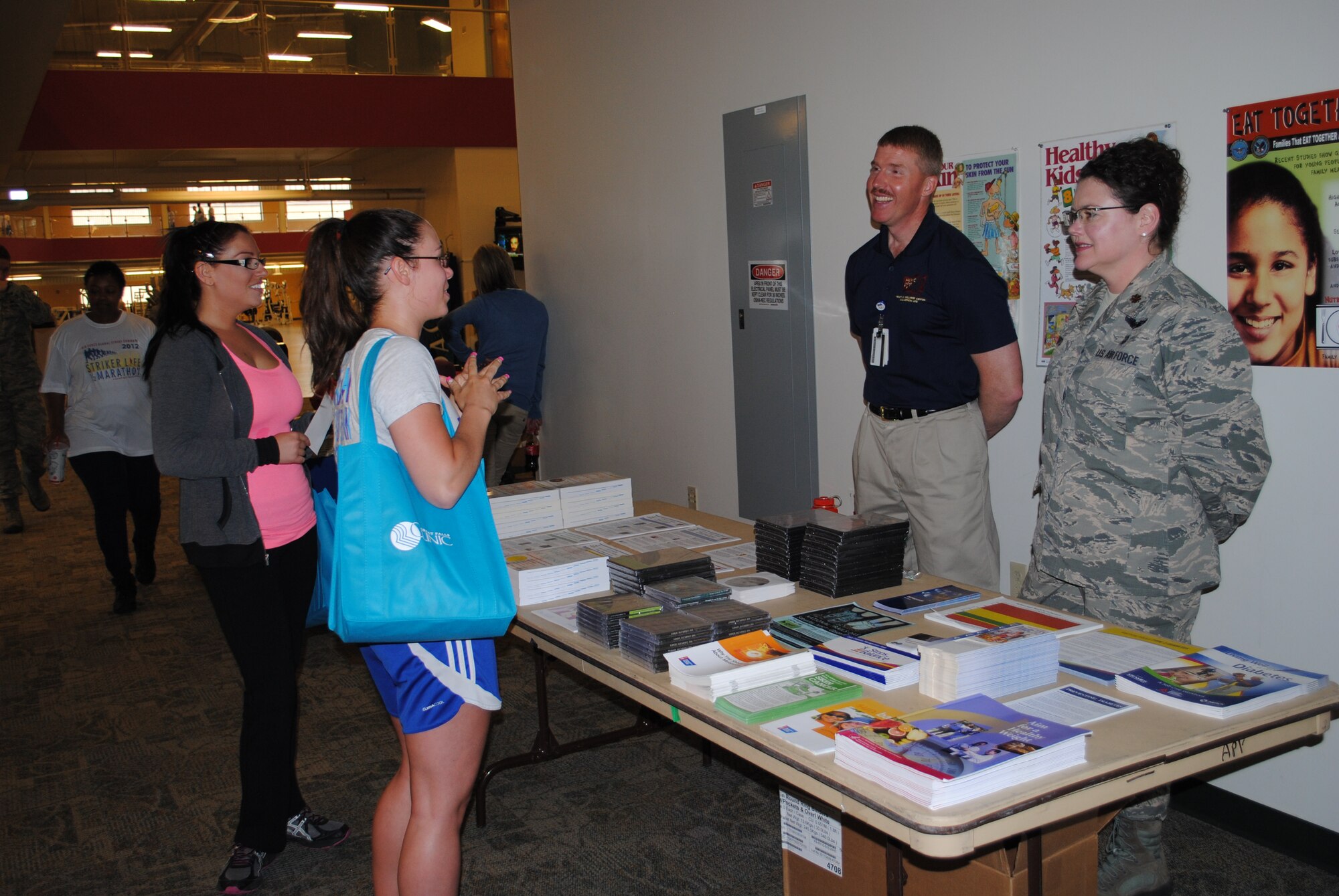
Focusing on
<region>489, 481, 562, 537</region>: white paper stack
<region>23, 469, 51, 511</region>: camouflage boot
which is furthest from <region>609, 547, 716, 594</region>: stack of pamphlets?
<region>23, 469, 51, 511</region>: camouflage boot

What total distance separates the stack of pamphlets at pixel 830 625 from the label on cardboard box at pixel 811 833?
41 cm

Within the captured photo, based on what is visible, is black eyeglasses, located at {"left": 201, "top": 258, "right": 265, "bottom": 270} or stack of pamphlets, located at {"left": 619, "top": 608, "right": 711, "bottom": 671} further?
black eyeglasses, located at {"left": 201, "top": 258, "right": 265, "bottom": 270}

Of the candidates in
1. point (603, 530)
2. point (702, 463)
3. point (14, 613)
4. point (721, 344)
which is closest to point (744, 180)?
point (721, 344)

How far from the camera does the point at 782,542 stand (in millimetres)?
2490

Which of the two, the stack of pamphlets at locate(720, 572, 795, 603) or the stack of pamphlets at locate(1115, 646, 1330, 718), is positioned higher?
the stack of pamphlets at locate(720, 572, 795, 603)

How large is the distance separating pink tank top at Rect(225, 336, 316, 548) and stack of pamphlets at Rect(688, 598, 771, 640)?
114 centimetres

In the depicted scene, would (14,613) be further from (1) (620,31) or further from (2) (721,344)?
(1) (620,31)

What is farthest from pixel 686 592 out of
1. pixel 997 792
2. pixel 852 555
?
pixel 997 792

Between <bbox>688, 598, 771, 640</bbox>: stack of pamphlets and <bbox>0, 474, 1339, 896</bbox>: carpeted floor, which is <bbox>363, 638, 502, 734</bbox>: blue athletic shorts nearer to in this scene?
<bbox>688, 598, 771, 640</bbox>: stack of pamphlets

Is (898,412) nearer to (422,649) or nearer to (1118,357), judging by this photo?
(1118,357)

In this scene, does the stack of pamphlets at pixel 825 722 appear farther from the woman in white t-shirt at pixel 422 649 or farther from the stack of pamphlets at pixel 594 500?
the stack of pamphlets at pixel 594 500

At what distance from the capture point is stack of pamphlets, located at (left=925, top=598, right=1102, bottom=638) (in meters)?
2.03

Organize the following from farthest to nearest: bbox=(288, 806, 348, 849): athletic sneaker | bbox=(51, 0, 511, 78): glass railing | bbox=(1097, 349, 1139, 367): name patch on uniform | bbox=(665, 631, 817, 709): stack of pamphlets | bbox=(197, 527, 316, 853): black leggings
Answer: bbox=(51, 0, 511, 78): glass railing, bbox=(288, 806, 348, 849): athletic sneaker, bbox=(197, 527, 316, 853): black leggings, bbox=(1097, 349, 1139, 367): name patch on uniform, bbox=(665, 631, 817, 709): stack of pamphlets

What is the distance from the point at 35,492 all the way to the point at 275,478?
611 cm
